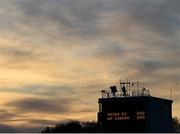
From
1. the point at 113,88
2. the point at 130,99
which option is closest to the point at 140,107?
the point at 130,99

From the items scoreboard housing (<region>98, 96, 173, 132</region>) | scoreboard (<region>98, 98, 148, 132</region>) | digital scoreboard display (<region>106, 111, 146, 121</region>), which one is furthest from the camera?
digital scoreboard display (<region>106, 111, 146, 121</region>)

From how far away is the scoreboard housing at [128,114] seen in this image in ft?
381

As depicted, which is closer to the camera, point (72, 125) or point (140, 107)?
point (140, 107)

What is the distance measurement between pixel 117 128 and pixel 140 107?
721 cm

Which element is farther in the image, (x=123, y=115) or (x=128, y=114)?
(x=123, y=115)

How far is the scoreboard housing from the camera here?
381 ft

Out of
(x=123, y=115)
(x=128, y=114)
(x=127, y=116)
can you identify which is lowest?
(x=127, y=116)

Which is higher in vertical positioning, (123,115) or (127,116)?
(123,115)

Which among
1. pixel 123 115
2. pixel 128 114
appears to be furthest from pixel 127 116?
pixel 123 115

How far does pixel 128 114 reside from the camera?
384 ft

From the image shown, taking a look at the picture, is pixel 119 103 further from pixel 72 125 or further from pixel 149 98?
pixel 72 125

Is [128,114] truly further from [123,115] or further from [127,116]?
[123,115]

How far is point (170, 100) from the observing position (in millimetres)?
131375

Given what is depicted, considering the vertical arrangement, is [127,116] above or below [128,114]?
below
